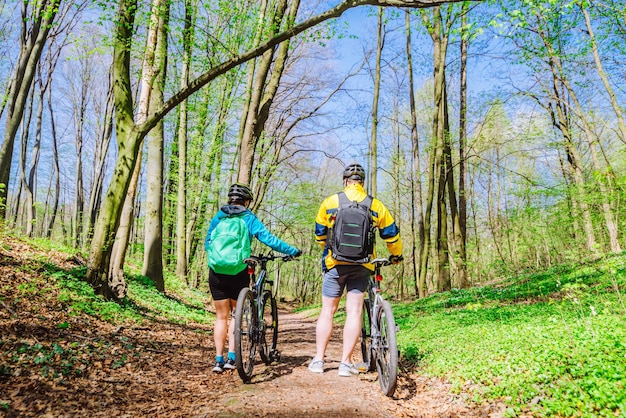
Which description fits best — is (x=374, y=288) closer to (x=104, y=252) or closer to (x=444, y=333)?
(x=444, y=333)

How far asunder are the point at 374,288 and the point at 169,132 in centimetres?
1759

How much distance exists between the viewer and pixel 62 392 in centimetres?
355

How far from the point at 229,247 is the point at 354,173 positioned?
163 centimetres

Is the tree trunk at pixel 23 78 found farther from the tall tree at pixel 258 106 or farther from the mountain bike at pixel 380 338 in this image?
the mountain bike at pixel 380 338

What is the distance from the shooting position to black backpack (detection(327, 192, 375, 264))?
4.08 meters

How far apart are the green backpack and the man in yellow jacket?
0.89 meters

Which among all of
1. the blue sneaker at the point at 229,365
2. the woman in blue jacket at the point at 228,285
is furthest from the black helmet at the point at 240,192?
the blue sneaker at the point at 229,365

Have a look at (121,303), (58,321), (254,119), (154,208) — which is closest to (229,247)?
(58,321)

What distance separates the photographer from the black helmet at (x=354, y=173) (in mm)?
4422

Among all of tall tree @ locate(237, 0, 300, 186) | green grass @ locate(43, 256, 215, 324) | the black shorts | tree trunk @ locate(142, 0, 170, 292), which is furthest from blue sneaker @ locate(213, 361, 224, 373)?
tree trunk @ locate(142, 0, 170, 292)

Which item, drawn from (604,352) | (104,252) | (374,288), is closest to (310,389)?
(374,288)

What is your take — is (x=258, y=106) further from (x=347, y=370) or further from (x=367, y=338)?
(x=347, y=370)

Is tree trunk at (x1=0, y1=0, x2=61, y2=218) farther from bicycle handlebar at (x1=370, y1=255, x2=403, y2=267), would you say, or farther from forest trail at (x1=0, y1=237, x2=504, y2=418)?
bicycle handlebar at (x1=370, y1=255, x2=403, y2=267)

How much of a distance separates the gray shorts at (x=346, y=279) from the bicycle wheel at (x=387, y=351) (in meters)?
0.33
